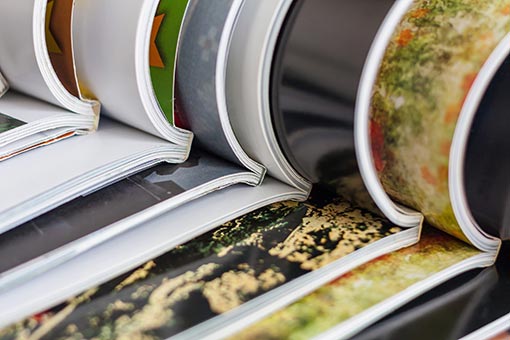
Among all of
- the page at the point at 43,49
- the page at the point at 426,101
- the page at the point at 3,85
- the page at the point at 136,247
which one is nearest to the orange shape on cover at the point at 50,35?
the page at the point at 43,49

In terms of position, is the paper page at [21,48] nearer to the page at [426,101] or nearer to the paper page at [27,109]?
the paper page at [27,109]

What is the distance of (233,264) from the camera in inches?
19.6

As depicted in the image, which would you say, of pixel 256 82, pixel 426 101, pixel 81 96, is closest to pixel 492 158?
pixel 426 101

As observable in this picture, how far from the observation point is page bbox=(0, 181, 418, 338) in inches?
17.4

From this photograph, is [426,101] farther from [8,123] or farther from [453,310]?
[8,123]

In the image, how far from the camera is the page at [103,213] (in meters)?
0.48

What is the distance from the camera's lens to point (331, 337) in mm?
428

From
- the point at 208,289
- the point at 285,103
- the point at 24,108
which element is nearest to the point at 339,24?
the point at 285,103

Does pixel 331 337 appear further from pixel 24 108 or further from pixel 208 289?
pixel 24 108

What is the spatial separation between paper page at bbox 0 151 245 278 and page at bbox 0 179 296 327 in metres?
0.02

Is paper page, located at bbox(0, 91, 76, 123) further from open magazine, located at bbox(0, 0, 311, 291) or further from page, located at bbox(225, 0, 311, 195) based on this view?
page, located at bbox(225, 0, 311, 195)

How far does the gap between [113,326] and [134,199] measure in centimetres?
15

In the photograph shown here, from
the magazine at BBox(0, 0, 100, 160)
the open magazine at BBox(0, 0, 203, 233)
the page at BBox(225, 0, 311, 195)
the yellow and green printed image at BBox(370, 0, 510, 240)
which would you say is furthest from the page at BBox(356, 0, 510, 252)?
the magazine at BBox(0, 0, 100, 160)

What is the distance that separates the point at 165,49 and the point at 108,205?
0.16 m
